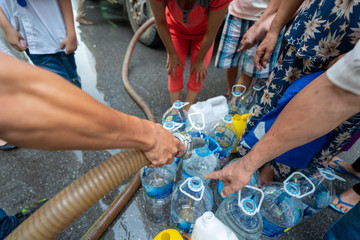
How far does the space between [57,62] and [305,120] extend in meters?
1.74

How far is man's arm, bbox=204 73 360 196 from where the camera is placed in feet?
1.86

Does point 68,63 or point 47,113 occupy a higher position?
point 47,113

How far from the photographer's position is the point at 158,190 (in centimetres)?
111

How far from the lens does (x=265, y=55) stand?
129cm

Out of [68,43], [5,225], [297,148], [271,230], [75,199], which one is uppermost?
[68,43]

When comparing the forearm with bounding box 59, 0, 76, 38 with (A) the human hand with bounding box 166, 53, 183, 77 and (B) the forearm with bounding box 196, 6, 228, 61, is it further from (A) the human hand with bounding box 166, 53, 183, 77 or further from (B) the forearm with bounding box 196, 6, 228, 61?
(B) the forearm with bounding box 196, 6, 228, 61

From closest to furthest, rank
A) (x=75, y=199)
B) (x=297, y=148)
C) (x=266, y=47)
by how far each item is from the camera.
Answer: (x=75, y=199), (x=297, y=148), (x=266, y=47)

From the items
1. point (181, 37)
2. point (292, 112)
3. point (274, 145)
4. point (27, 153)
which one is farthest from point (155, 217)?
point (181, 37)

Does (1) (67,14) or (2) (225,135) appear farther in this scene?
(2) (225,135)

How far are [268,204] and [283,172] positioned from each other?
25 cm

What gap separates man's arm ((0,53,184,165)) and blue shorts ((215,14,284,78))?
5.33 feet

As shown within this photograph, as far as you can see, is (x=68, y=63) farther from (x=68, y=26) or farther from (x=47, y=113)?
(x=47, y=113)

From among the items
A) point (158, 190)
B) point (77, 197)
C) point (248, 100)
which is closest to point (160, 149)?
point (77, 197)

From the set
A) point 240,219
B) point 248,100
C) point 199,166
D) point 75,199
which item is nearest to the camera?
point 75,199
